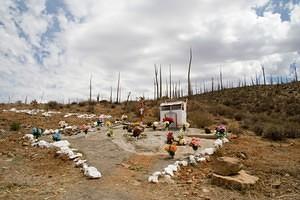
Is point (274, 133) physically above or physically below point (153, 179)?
above

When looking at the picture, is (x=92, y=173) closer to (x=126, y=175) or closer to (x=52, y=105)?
(x=126, y=175)

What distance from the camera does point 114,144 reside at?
14234 mm

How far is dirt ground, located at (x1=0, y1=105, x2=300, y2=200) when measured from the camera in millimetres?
7805

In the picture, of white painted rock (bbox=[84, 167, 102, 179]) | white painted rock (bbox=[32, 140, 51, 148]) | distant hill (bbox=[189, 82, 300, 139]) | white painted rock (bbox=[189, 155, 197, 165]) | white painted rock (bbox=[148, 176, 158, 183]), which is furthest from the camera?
distant hill (bbox=[189, 82, 300, 139])

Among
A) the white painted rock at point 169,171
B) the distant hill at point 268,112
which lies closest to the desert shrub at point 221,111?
the distant hill at point 268,112

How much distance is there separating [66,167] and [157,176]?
10.6 ft

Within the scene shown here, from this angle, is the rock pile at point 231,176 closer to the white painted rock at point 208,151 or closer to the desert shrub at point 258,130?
the white painted rock at point 208,151

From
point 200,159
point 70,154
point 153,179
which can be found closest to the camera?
point 153,179

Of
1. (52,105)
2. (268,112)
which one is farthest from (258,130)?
(52,105)

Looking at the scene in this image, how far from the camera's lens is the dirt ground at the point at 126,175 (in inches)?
307

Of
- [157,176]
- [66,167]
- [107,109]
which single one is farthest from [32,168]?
[107,109]

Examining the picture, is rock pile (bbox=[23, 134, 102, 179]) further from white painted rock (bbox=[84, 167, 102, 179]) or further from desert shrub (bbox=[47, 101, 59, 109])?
desert shrub (bbox=[47, 101, 59, 109])

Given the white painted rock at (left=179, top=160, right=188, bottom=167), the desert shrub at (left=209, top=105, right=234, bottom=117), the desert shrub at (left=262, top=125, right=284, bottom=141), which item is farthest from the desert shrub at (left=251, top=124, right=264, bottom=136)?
the white painted rock at (left=179, top=160, right=188, bottom=167)

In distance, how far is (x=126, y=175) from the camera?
371 inches
